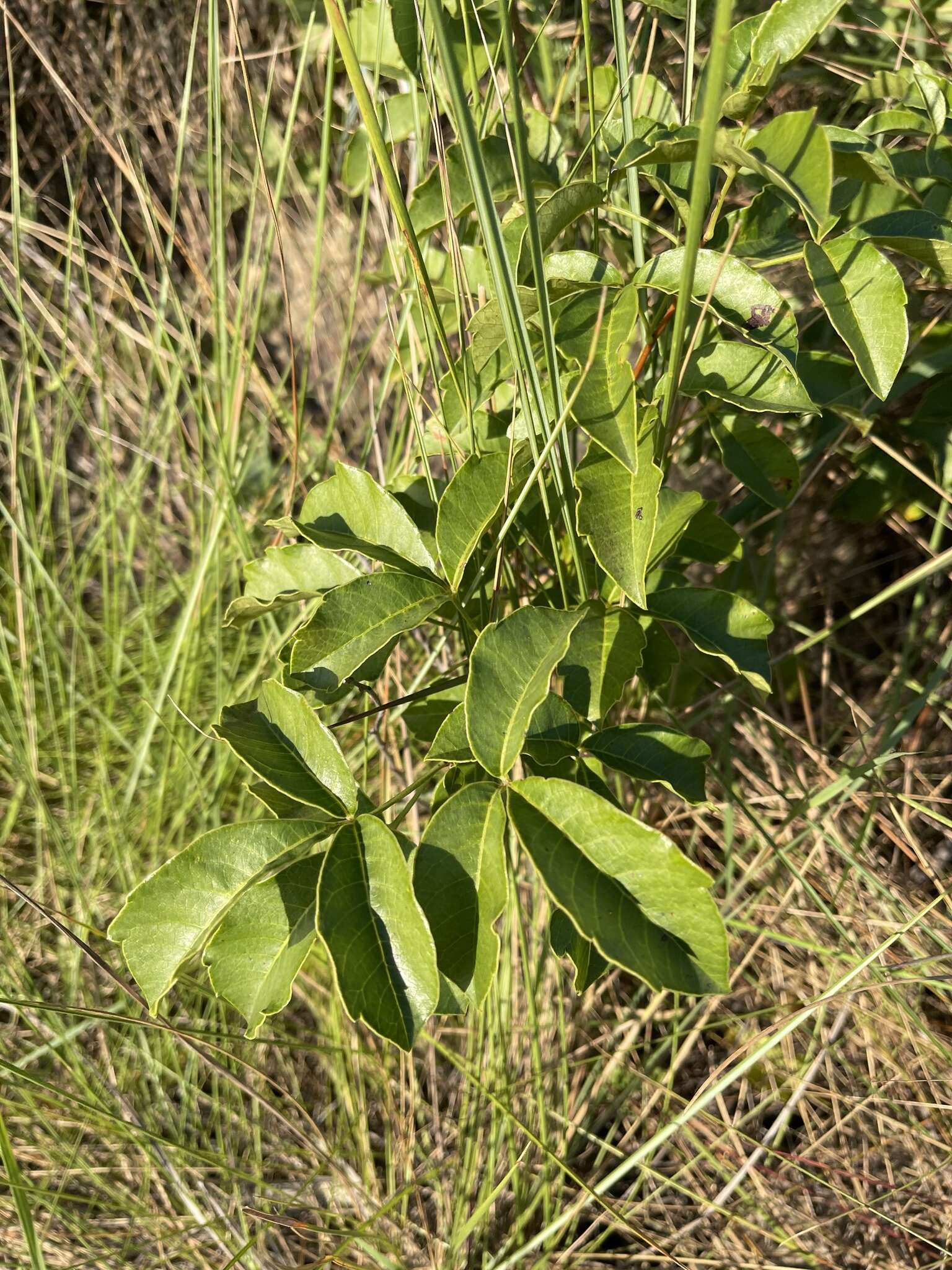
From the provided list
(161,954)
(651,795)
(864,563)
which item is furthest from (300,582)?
(864,563)

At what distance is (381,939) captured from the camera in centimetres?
60

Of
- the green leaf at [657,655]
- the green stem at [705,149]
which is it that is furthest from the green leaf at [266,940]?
the green stem at [705,149]

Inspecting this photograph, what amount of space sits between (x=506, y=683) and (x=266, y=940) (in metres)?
0.26

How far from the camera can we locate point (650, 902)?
557mm

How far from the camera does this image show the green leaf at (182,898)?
62 centimetres

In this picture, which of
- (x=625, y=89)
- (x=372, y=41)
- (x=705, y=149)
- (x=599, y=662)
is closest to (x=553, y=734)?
(x=599, y=662)

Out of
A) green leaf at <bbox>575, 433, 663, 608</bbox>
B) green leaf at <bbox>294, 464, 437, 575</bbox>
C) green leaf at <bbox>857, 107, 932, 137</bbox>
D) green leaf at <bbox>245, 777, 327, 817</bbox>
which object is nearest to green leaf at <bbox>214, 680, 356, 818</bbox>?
green leaf at <bbox>245, 777, 327, 817</bbox>

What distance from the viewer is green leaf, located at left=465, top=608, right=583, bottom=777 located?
604 millimetres

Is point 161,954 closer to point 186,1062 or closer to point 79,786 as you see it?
point 186,1062

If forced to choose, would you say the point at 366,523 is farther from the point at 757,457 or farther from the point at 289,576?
the point at 757,457

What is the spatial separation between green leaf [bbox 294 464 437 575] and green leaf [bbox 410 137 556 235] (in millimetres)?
244

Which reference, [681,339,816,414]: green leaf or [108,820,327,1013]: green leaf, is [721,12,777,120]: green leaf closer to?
[681,339,816,414]: green leaf

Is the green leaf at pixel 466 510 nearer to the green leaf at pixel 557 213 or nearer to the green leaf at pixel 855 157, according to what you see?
the green leaf at pixel 557 213

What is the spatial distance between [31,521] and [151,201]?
0.63 metres
